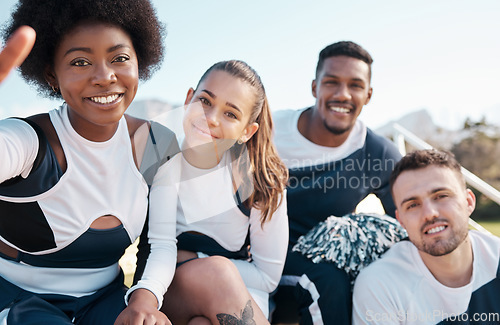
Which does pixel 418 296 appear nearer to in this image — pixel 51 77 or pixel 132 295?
pixel 132 295

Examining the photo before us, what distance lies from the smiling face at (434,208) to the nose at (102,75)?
1.20 m

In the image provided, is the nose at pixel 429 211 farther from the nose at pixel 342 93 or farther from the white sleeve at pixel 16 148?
the white sleeve at pixel 16 148

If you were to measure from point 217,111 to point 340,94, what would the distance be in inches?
37.9

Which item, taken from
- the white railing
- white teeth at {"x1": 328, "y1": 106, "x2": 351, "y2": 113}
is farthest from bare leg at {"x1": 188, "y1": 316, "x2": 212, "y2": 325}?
the white railing

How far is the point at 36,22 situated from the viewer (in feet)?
4.13

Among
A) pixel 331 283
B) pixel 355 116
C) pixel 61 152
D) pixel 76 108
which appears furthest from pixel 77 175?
pixel 355 116

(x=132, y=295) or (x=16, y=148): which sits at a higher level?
(x=16, y=148)

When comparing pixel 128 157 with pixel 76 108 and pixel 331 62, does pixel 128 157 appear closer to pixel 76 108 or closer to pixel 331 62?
pixel 76 108

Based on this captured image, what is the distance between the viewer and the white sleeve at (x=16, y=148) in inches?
42.0

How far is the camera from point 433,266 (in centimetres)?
173

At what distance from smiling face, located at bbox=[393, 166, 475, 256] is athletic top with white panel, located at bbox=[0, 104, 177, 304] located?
0.94 m

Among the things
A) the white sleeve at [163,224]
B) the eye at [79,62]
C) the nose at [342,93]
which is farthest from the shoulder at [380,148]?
the eye at [79,62]

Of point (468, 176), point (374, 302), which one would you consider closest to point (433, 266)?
point (374, 302)

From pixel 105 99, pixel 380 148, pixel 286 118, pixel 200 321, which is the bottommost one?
pixel 200 321
